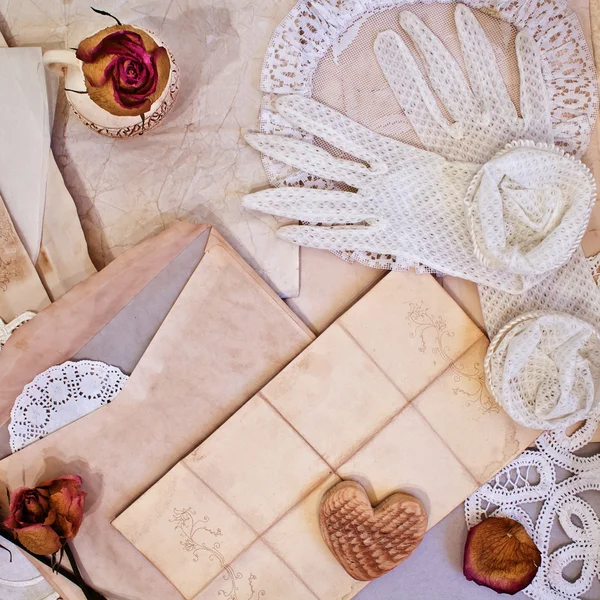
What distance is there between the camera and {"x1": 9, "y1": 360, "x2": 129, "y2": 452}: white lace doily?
0.86 meters

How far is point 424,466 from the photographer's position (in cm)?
91

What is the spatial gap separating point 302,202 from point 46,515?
0.55 metres

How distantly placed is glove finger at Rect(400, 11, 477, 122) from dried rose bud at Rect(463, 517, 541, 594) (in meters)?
0.61

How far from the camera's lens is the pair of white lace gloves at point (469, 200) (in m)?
0.87

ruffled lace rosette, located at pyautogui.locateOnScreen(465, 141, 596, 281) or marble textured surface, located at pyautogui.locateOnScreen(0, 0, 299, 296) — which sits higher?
marble textured surface, located at pyautogui.locateOnScreen(0, 0, 299, 296)

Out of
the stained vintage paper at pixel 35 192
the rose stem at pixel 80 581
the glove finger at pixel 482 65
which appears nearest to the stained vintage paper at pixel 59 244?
the stained vintage paper at pixel 35 192

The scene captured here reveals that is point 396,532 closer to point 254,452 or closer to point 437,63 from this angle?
point 254,452

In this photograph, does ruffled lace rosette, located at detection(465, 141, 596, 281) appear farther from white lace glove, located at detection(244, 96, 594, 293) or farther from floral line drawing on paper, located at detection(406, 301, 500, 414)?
floral line drawing on paper, located at detection(406, 301, 500, 414)

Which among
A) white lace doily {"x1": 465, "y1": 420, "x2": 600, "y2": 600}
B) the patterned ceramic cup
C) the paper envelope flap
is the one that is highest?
the patterned ceramic cup

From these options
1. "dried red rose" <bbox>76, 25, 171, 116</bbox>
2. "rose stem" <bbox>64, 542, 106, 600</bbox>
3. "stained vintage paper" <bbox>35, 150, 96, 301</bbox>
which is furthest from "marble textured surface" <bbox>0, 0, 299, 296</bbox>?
"rose stem" <bbox>64, 542, 106, 600</bbox>

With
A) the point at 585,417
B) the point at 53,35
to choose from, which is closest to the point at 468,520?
the point at 585,417

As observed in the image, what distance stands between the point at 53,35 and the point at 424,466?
855 mm

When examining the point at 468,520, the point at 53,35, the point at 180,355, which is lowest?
the point at 468,520

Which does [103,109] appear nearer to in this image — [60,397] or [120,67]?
[120,67]
